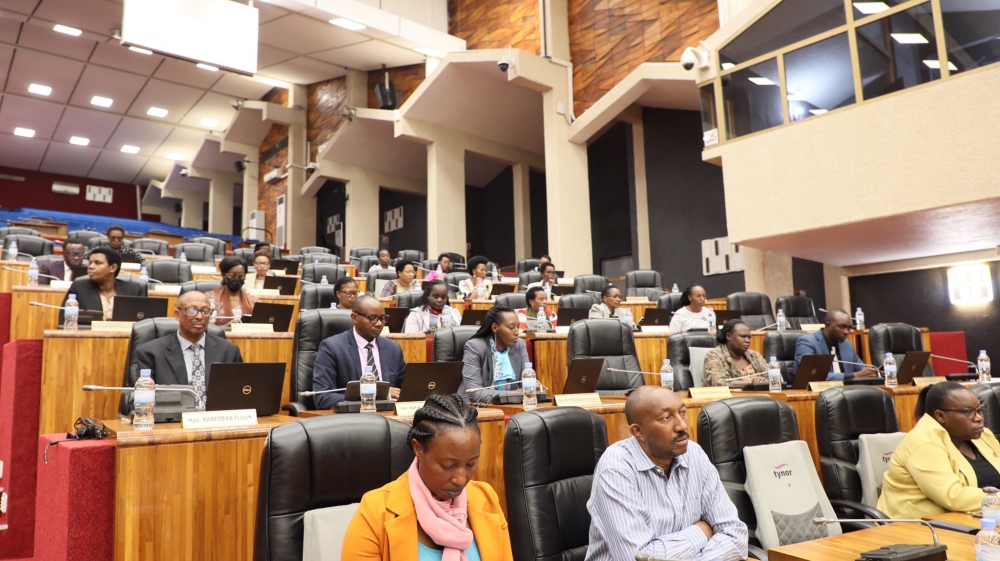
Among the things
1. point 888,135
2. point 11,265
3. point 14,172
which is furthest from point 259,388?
point 14,172

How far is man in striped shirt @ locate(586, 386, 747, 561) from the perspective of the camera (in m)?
2.00

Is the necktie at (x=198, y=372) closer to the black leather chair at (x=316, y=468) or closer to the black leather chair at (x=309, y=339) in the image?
the black leather chair at (x=309, y=339)

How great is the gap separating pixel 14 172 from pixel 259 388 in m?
20.0

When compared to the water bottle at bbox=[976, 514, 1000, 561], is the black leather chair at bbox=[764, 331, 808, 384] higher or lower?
higher

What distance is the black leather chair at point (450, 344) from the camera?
380cm

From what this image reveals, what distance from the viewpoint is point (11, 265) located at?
567 cm

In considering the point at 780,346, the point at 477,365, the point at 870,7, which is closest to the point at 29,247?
the point at 477,365

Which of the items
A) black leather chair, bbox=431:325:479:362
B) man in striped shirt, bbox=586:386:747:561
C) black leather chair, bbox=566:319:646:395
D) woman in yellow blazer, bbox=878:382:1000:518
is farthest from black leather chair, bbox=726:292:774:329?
man in striped shirt, bbox=586:386:747:561

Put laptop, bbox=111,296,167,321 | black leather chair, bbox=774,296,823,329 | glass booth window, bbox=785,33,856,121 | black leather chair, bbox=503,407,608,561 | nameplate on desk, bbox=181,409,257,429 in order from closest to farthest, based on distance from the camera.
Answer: black leather chair, bbox=503,407,608,561 → nameplate on desk, bbox=181,409,257,429 → laptop, bbox=111,296,167,321 → glass booth window, bbox=785,33,856,121 → black leather chair, bbox=774,296,823,329

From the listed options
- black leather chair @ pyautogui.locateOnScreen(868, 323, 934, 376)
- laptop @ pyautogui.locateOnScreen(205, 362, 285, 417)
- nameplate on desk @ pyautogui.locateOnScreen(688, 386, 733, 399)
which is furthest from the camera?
black leather chair @ pyautogui.locateOnScreen(868, 323, 934, 376)

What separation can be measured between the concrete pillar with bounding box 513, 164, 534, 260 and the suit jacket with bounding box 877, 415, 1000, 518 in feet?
34.1

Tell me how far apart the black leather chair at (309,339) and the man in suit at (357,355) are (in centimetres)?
8

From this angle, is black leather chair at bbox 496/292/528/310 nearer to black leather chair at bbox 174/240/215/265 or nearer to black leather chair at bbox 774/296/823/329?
black leather chair at bbox 774/296/823/329

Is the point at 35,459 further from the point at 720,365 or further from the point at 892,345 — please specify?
the point at 892,345
